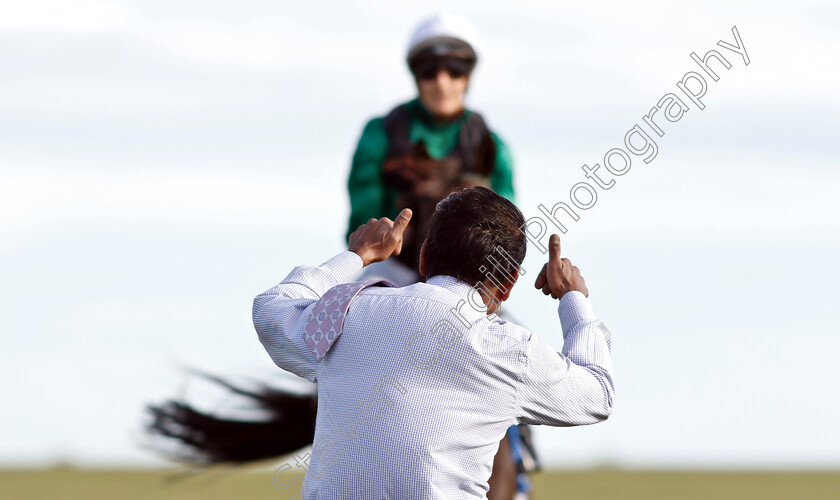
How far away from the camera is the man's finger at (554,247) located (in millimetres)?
2695

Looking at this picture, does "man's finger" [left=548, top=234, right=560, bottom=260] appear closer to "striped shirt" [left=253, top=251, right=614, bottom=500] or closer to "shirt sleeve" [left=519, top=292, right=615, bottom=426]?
"shirt sleeve" [left=519, top=292, right=615, bottom=426]

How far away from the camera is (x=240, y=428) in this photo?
6152 mm

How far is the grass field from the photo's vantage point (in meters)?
14.3

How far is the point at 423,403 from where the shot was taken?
92.0 inches

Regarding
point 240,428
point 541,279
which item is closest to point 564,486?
point 240,428

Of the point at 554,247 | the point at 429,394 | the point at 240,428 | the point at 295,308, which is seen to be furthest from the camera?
the point at 240,428

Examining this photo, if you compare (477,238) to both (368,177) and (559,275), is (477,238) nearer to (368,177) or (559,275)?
(559,275)

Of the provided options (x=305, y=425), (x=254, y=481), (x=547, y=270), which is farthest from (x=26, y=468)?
(x=547, y=270)

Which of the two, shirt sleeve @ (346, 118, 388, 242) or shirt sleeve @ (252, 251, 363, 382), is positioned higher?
shirt sleeve @ (346, 118, 388, 242)

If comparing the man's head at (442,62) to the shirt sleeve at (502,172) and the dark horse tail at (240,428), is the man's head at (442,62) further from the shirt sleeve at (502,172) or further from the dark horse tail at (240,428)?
the dark horse tail at (240,428)

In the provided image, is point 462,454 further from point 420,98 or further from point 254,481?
point 254,481

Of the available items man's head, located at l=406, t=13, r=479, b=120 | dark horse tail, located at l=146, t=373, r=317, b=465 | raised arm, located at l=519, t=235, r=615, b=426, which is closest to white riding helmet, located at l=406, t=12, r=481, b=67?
man's head, located at l=406, t=13, r=479, b=120

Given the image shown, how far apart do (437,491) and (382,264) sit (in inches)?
129

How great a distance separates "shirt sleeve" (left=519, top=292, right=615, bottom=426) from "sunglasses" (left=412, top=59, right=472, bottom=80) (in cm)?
322
